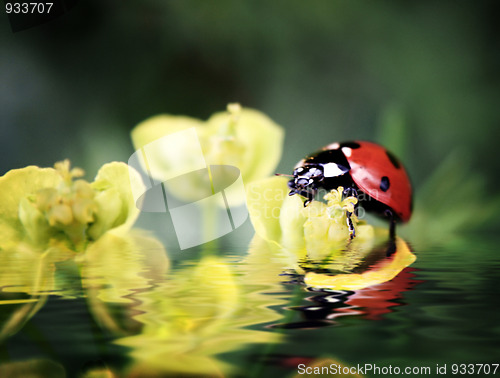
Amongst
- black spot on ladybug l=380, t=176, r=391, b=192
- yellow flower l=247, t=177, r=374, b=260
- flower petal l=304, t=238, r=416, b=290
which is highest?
black spot on ladybug l=380, t=176, r=391, b=192

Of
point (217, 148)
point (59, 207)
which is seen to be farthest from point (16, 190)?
point (217, 148)

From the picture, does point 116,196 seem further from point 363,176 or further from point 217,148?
point 363,176

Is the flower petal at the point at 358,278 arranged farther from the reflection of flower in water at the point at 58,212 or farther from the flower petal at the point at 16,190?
the flower petal at the point at 16,190

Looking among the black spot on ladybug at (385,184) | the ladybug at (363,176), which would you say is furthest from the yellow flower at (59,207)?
the black spot on ladybug at (385,184)

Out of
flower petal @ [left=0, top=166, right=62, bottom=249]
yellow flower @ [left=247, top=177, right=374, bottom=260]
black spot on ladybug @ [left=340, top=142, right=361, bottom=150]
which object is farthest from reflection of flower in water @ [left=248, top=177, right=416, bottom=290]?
flower petal @ [left=0, top=166, right=62, bottom=249]

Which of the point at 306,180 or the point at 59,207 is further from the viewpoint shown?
the point at 306,180

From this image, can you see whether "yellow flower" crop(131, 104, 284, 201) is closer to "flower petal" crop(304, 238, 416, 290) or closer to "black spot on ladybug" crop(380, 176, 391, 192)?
"black spot on ladybug" crop(380, 176, 391, 192)

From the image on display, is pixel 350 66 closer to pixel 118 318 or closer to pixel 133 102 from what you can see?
pixel 133 102
